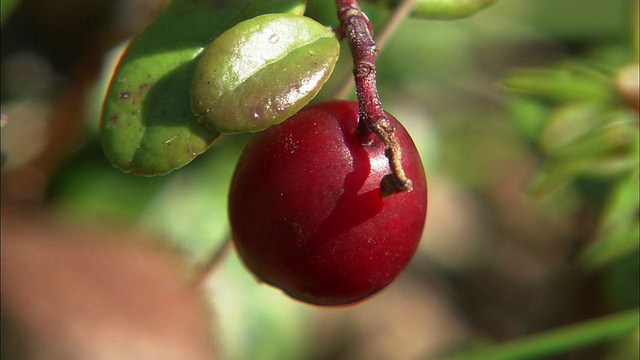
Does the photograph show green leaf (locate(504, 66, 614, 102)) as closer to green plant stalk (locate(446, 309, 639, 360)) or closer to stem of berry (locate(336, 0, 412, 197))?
green plant stalk (locate(446, 309, 639, 360))

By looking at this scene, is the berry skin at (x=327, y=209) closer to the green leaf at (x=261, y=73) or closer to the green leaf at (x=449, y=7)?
the green leaf at (x=261, y=73)

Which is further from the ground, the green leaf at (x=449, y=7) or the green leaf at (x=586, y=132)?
the green leaf at (x=449, y=7)

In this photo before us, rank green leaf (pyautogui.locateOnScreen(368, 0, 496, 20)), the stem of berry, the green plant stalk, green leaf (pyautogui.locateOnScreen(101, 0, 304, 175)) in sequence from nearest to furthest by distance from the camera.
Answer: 1. the stem of berry
2. green leaf (pyautogui.locateOnScreen(101, 0, 304, 175))
3. green leaf (pyautogui.locateOnScreen(368, 0, 496, 20))
4. the green plant stalk

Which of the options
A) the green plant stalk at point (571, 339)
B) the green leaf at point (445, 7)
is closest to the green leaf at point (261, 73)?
the green leaf at point (445, 7)

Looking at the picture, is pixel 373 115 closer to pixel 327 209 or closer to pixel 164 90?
pixel 327 209

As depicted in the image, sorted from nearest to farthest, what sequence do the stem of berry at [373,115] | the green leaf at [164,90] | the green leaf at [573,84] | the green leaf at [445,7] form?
the stem of berry at [373,115] < the green leaf at [164,90] < the green leaf at [445,7] < the green leaf at [573,84]

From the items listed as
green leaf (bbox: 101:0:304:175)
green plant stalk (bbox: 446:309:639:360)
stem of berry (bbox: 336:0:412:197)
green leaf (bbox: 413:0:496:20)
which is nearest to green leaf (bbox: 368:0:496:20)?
green leaf (bbox: 413:0:496:20)

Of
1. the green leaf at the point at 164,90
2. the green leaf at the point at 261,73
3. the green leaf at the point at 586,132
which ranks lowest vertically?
the green leaf at the point at 586,132

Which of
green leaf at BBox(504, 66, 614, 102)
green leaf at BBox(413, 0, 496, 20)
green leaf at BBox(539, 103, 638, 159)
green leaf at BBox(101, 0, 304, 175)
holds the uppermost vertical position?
green leaf at BBox(101, 0, 304, 175)
